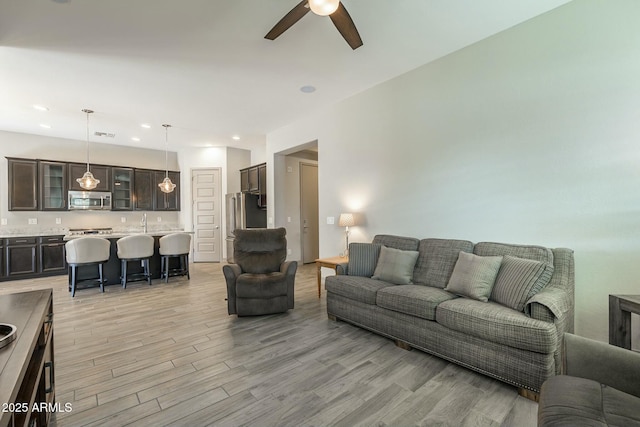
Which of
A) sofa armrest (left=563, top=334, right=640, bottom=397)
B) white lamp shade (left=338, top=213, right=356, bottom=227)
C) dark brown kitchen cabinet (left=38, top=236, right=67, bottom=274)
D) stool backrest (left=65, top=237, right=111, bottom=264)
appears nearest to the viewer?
sofa armrest (left=563, top=334, right=640, bottom=397)

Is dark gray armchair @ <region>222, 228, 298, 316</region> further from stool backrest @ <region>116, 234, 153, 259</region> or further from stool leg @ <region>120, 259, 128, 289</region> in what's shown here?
stool leg @ <region>120, 259, 128, 289</region>

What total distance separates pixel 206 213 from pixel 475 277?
675 cm

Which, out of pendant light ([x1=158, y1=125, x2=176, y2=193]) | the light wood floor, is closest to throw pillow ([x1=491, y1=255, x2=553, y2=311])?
the light wood floor

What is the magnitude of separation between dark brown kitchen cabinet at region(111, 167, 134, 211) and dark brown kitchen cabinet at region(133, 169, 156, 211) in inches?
3.6

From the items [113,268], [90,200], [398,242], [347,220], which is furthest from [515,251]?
[90,200]

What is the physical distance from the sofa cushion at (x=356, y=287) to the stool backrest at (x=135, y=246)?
3468 millimetres

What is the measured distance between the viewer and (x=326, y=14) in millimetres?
1864

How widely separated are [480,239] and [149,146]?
7811 millimetres

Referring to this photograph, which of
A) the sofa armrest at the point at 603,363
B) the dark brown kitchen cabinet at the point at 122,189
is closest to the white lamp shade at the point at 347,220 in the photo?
the sofa armrest at the point at 603,363

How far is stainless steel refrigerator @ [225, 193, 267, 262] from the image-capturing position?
6629 millimetres

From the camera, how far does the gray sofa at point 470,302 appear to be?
1938mm

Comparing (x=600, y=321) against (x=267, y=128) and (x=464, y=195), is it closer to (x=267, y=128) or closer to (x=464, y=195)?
(x=464, y=195)

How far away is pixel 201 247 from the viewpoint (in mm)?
7543

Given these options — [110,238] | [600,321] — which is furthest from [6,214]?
[600,321]
